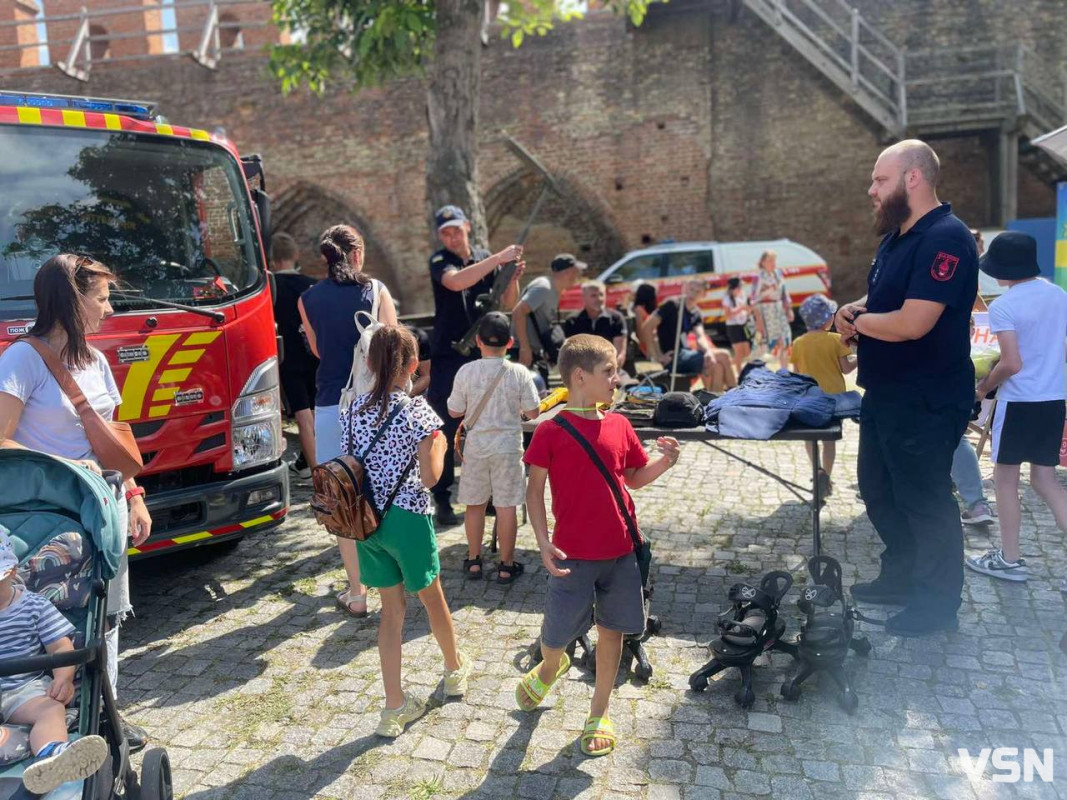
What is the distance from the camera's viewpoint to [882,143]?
56.8ft

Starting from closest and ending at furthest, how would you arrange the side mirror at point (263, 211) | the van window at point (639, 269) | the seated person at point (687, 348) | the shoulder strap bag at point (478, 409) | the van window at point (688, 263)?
1. the shoulder strap bag at point (478, 409)
2. the side mirror at point (263, 211)
3. the seated person at point (687, 348)
4. the van window at point (688, 263)
5. the van window at point (639, 269)

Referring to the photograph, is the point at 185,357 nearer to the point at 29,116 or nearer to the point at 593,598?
the point at 29,116

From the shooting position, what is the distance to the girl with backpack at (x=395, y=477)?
3359mm

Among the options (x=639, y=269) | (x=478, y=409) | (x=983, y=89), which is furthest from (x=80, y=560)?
(x=983, y=89)

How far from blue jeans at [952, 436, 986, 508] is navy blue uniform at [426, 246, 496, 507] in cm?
326

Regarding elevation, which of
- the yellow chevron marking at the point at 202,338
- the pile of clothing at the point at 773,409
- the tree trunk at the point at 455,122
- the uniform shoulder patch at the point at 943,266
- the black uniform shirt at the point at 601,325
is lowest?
the pile of clothing at the point at 773,409

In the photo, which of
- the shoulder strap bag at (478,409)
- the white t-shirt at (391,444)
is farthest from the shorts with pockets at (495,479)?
the white t-shirt at (391,444)

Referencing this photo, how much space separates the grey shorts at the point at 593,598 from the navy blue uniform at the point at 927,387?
1619 millimetres

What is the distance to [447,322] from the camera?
570 cm

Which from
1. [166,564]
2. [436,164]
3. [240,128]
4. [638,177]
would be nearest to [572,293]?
[638,177]

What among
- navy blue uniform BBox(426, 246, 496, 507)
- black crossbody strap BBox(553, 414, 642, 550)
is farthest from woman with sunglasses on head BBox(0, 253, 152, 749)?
navy blue uniform BBox(426, 246, 496, 507)

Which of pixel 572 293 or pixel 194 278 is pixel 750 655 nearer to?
pixel 194 278

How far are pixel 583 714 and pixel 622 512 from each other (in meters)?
0.96

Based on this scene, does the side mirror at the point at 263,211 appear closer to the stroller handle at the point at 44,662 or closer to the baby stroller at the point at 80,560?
the baby stroller at the point at 80,560
